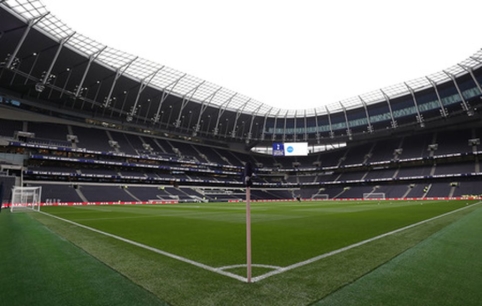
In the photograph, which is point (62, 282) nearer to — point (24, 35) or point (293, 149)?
point (24, 35)

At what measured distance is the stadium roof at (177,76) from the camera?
3654 centimetres

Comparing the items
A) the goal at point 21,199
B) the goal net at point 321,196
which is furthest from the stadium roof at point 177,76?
the goal net at point 321,196

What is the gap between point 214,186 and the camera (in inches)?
2928

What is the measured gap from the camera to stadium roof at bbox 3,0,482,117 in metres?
36.5

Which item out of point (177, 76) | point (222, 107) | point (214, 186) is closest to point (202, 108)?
point (222, 107)

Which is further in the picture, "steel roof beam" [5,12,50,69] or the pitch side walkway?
"steel roof beam" [5,12,50,69]

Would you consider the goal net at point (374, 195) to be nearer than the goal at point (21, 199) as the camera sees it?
No

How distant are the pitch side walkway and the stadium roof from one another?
145 ft

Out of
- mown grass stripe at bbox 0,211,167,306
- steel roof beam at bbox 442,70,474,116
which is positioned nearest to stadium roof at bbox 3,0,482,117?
steel roof beam at bbox 442,70,474,116

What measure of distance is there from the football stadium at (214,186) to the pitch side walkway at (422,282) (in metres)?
0.04

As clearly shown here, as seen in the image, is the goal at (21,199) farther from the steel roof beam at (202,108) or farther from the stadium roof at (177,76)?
→ the steel roof beam at (202,108)

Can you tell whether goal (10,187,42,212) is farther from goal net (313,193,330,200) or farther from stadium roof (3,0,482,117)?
goal net (313,193,330,200)

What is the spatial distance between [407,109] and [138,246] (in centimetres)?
7573

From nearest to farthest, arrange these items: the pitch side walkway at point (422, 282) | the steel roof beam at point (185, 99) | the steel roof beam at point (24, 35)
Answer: the pitch side walkway at point (422, 282) → the steel roof beam at point (24, 35) → the steel roof beam at point (185, 99)
